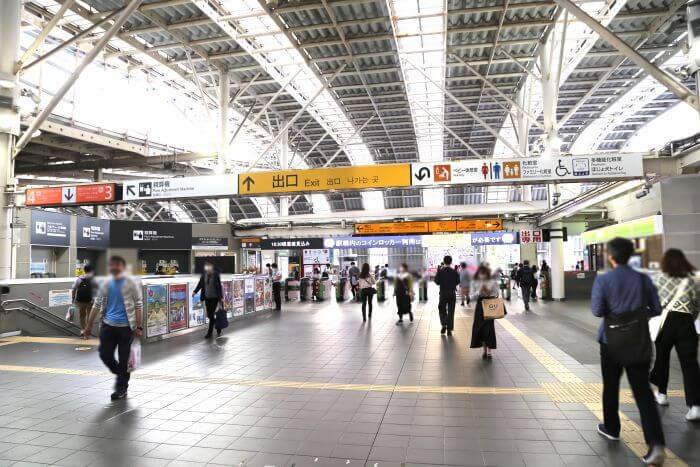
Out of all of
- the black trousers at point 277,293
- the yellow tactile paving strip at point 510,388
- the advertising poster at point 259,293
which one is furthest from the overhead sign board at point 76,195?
the yellow tactile paving strip at point 510,388

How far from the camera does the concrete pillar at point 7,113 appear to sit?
1084 centimetres

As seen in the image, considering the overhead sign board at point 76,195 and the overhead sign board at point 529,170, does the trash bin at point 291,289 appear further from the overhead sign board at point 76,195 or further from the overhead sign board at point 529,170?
the overhead sign board at point 529,170

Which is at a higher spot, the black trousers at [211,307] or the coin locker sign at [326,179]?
the coin locker sign at [326,179]


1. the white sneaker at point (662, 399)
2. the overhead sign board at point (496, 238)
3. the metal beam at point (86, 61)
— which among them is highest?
the metal beam at point (86, 61)

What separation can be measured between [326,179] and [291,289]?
31.1 feet

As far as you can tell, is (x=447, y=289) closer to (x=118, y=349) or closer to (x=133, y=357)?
(x=133, y=357)

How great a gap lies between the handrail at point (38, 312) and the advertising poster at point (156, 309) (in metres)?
2.56

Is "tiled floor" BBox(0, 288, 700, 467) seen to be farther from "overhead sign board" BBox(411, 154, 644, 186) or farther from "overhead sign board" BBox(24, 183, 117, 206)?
"overhead sign board" BBox(24, 183, 117, 206)

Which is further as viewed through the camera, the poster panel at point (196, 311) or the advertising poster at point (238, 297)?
the advertising poster at point (238, 297)

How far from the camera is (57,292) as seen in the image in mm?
10945

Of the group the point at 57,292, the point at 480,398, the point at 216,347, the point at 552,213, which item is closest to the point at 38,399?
the point at 216,347

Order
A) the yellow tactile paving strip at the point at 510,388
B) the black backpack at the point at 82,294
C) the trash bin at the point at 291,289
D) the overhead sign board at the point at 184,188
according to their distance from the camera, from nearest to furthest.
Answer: the yellow tactile paving strip at the point at 510,388 → the black backpack at the point at 82,294 → the overhead sign board at the point at 184,188 → the trash bin at the point at 291,289

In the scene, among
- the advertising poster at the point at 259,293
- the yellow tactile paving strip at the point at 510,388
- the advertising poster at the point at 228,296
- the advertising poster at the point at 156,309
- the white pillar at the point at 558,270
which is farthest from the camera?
the white pillar at the point at 558,270

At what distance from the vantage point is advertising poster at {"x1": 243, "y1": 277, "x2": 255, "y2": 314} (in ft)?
45.6
